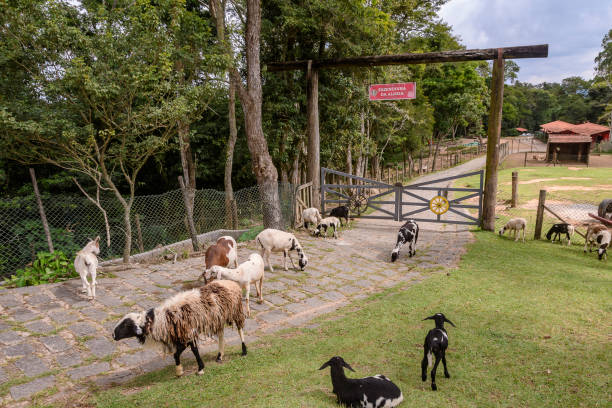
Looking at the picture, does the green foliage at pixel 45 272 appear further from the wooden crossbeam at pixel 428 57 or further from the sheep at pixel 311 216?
the wooden crossbeam at pixel 428 57

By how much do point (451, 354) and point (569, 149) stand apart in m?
39.7

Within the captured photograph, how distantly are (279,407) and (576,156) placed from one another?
137 feet

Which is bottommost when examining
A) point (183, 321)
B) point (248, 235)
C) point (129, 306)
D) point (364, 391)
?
point (248, 235)

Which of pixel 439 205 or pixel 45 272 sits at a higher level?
pixel 439 205

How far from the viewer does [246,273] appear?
20.8 ft

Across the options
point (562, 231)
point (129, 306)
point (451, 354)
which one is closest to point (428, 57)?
point (562, 231)

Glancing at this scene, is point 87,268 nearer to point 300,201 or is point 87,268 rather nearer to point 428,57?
point 300,201

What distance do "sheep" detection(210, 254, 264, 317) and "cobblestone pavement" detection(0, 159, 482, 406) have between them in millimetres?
453

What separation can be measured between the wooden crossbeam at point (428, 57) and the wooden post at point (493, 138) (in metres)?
0.39

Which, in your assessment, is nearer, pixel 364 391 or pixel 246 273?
pixel 364 391

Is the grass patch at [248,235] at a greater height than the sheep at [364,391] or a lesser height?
lesser

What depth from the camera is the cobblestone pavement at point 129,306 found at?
15.4 feet

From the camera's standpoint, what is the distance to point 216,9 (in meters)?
12.6

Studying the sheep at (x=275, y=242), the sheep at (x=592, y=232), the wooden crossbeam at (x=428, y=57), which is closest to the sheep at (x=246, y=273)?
the sheep at (x=275, y=242)
